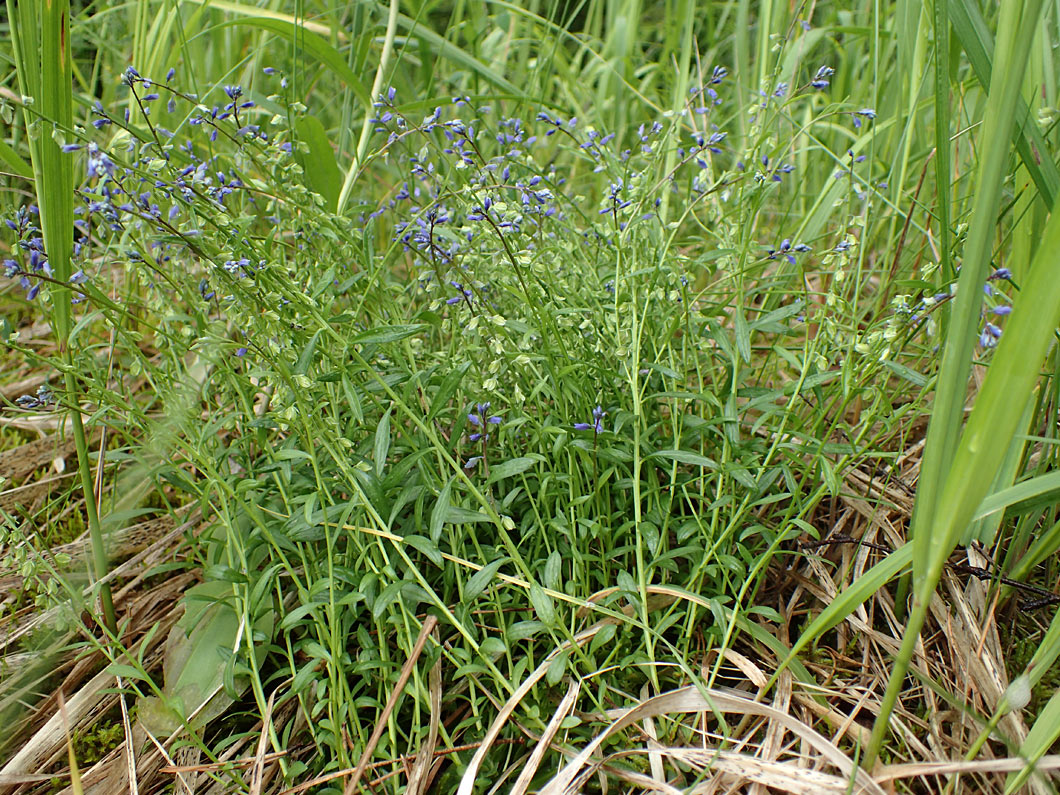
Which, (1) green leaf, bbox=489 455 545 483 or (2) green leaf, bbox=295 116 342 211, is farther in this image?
(2) green leaf, bbox=295 116 342 211

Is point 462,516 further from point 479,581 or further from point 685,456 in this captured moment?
point 685,456

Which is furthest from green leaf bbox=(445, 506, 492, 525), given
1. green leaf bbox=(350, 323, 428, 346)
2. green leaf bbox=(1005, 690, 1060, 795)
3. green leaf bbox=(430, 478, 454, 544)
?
green leaf bbox=(1005, 690, 1060, 795)

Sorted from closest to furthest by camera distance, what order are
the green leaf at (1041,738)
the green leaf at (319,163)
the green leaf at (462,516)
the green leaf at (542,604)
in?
the green leaf at (1041,738) → the green leaf at (542,604) → the green leaf at (462,516) → the green leaf at (319,163)

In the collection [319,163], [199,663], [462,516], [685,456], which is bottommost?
[199,663]

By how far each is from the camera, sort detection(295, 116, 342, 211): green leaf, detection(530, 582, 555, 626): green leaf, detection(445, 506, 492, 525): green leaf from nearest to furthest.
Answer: detection(530, 582, 555, 626): green leaf < detection(445, 506, 492, 525): green leaf < detection(295, 116, 342, 211): green leaf

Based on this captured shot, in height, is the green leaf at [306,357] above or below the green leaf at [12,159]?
below

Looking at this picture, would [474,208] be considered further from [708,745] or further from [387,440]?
[708,745]

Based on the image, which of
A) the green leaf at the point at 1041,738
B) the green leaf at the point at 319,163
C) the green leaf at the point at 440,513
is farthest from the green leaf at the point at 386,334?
the green leaf at the point at 1041,738

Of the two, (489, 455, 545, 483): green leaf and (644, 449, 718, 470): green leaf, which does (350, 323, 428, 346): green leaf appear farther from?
(644, 449, 718, 470): green leaf

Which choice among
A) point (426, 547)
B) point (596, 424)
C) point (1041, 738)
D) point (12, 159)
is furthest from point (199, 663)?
point (1041, 738)

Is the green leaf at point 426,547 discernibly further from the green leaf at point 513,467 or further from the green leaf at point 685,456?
the green leaf at point 685,456

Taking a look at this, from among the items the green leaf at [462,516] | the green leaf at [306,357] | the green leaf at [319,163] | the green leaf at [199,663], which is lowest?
the green leaf at [199,663]

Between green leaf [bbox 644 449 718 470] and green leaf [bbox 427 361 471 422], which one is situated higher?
green leaf [bbox 427 361 471 422]

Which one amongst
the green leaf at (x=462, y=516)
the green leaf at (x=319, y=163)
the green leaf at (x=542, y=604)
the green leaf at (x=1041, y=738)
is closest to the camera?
the green leaf at (x=1041, y=738)
